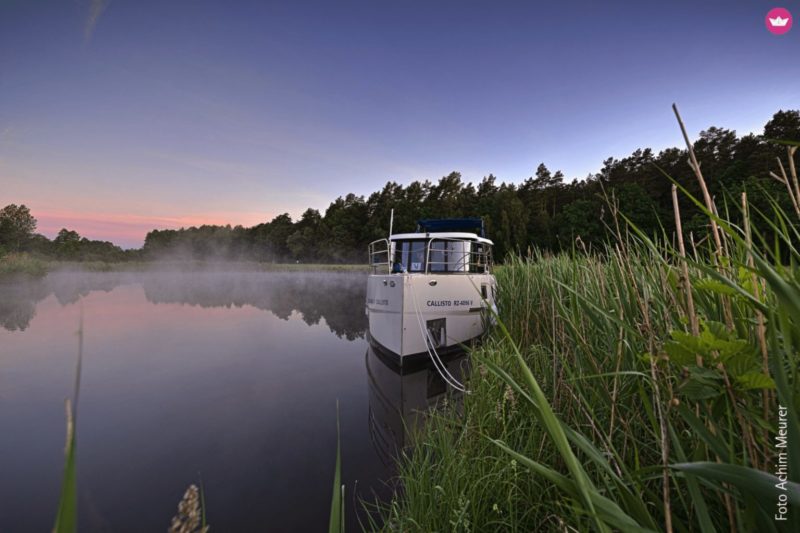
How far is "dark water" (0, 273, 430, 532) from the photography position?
14.0 ft

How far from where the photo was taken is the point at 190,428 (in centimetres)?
643

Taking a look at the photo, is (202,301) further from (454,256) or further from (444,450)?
(444,450)

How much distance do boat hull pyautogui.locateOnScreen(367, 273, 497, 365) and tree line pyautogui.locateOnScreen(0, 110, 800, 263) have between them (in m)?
14.6

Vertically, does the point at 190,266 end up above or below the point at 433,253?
below

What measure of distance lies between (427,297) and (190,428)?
18.4 feet

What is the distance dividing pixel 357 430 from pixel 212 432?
Answer: 270cm

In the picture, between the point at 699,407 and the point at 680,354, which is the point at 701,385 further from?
the point at 699,407

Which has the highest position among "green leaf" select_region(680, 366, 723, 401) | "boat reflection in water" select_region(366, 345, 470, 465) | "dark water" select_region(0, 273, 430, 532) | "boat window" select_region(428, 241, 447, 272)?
"boat window" select_region(428, 241, 447, 272)

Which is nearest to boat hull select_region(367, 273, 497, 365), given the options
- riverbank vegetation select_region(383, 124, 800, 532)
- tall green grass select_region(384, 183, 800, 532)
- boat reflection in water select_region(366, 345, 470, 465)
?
boat reflection in water select_region(366, 345, 470, 465)

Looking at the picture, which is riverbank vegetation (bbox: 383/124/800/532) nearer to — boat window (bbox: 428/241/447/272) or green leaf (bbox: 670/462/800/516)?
green leaf (bbox: 670/462/800/516)

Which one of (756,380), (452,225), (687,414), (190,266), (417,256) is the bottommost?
(190,266)

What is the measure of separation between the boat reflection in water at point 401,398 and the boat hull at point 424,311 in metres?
0.45

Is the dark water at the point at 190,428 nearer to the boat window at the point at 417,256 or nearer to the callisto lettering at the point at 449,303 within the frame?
the callisto lettering at the point at 449,303

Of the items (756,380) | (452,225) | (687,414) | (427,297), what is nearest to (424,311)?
(427,297)
